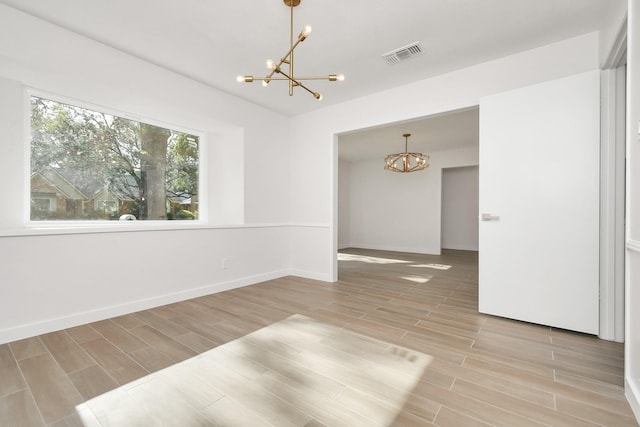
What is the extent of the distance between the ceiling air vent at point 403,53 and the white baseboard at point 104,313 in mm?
3295

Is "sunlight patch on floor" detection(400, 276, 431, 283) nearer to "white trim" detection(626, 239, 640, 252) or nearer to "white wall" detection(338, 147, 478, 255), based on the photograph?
"white trim" detection(626, 239, 640, 252)

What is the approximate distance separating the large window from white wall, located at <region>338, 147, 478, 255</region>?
5291mm

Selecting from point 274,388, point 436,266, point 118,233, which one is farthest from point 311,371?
point 436,266

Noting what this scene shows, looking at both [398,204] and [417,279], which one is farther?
[398,204]

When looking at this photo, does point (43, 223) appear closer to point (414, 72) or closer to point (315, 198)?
point (315, 198)

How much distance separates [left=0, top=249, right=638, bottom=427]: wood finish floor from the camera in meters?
1.38

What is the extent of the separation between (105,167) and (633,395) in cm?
454

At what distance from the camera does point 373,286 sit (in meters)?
3.91

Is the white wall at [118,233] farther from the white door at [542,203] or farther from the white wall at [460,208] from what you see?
the white wall at [460,208]

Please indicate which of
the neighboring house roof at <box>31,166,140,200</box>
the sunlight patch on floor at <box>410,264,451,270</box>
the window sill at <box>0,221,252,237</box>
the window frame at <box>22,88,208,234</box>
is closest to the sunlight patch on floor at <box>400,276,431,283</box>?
the sunlight patch on floor at <box>410,264,451,270</box>

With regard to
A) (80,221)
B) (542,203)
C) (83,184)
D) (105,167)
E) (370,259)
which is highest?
(105,167)

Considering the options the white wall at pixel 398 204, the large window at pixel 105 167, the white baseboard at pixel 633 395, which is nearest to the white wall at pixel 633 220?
the white baseboard at pixel 633 395

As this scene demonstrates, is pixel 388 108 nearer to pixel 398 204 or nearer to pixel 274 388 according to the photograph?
pixel 274 388

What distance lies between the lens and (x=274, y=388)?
159 cm
